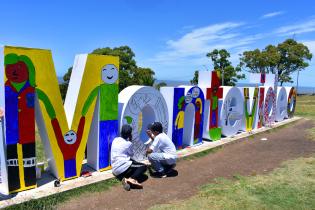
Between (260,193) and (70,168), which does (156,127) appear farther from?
(260,193)

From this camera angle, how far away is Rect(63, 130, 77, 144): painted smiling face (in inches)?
262

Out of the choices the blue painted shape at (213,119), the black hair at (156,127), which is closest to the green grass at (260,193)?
the black hair at (156,127)

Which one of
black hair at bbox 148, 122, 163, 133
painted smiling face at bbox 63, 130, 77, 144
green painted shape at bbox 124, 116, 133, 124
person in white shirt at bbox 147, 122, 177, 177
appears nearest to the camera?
painted smiling face at bbox 63, 130, 77, 144

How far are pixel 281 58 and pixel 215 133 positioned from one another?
111 feet

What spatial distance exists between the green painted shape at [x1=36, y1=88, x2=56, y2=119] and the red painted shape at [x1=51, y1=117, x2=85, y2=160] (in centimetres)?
13

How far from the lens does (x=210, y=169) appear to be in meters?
8.12

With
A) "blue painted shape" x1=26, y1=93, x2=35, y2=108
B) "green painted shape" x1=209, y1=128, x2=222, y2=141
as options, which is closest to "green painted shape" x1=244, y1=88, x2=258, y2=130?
"green painted shape" x1=209, y1=128, x2=222, y2=141

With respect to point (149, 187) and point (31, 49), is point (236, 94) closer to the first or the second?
point (149, 187)

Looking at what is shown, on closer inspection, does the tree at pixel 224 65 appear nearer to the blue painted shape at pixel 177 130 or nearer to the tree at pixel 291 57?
the tree at pixel 291 57

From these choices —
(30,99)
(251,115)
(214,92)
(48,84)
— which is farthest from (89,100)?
(251,115)

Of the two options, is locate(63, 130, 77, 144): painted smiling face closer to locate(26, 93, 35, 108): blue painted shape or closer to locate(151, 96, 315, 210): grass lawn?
locate(26, 93, 35, 108): blue painted shape

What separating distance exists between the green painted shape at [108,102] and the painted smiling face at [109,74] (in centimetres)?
12

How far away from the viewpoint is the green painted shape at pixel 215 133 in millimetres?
11398

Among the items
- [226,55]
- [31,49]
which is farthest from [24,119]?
[226,55]
